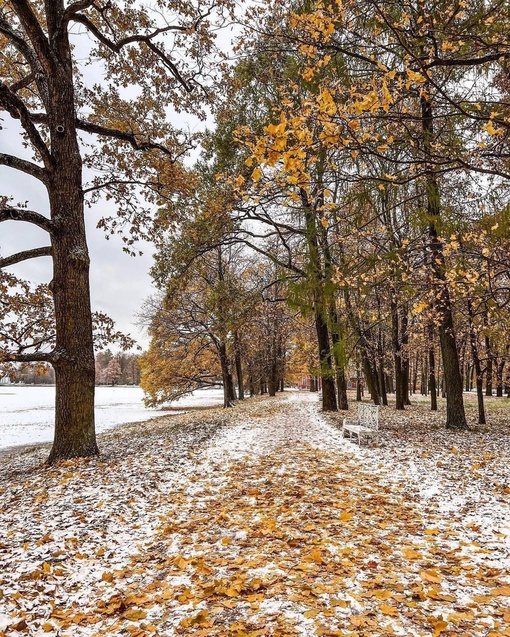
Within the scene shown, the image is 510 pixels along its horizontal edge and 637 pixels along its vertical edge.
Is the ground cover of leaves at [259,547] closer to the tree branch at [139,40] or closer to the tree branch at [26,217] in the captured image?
the tree branch at [26,217]

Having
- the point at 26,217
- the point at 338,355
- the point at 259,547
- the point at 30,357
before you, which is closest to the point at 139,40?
the point at 26,217

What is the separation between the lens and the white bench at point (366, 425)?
327 inches

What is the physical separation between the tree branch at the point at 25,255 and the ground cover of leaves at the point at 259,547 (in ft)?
11.9

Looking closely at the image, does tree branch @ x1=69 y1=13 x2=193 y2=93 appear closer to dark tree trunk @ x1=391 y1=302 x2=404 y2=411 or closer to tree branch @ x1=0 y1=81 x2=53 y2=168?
tree branch @ x1=0 y1=81 x2=53 y2=168

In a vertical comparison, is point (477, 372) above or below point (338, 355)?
below

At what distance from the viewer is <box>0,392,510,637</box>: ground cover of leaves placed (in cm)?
265

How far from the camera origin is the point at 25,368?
793 centimetres

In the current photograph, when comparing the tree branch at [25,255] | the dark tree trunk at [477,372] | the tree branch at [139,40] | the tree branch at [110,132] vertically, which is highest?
the tree branch at [139,40]

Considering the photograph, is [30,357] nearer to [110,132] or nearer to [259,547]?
[110,132]

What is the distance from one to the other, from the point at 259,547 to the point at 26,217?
21.5 feet

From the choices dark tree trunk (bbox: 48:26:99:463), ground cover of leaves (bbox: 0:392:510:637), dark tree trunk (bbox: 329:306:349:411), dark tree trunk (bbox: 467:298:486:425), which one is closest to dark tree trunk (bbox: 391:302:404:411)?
dark tree trunk (bbox: 329:306:349:411)

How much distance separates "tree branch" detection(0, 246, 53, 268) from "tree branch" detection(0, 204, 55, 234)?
1.38ft

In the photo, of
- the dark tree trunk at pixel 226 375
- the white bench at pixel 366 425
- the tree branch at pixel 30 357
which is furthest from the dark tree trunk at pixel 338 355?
the tree branch at pixel 30 357

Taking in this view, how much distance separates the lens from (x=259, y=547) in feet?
12.2
